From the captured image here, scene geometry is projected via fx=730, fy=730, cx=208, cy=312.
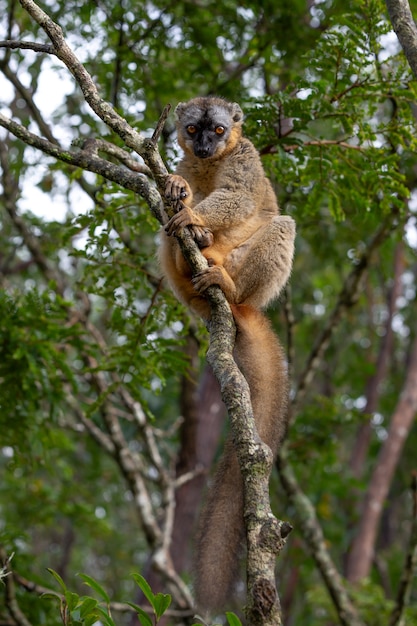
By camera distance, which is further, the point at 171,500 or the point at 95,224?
the point at 171,500

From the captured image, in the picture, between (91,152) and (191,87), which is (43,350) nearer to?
(91,152)

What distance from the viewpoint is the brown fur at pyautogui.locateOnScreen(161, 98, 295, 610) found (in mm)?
4207

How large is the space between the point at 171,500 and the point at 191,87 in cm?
507

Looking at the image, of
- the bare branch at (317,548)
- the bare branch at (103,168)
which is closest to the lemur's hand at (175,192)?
the bare branch at (103,168)

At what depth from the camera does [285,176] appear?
618cm

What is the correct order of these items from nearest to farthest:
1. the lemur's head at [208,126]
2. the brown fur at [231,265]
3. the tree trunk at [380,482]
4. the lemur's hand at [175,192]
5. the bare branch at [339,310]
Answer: the brown fur at [231,265] → the lemur's hand at [175,192] → the lemur's head at [208,126] → the bare branch at [339,310] → the tree trunk at [380,482]

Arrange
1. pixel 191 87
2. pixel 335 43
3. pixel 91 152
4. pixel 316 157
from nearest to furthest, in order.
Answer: pixel 91 152, pixel 335 43, pixel 316 157, pixel 191 87

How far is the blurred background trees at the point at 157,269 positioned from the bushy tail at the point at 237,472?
1.00 metres

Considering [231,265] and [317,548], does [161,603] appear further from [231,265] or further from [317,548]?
[317,548]

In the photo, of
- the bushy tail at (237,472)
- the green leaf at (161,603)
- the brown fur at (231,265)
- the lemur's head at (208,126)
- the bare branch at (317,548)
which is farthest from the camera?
the bare branch at (317,548)

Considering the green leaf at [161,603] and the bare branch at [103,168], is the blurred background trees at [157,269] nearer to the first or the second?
the bare branch at [103,168]

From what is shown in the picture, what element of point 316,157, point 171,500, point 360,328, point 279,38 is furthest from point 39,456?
point 360,328

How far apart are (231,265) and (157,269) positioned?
2.07 meters

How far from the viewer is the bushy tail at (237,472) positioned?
4027 millimetres
